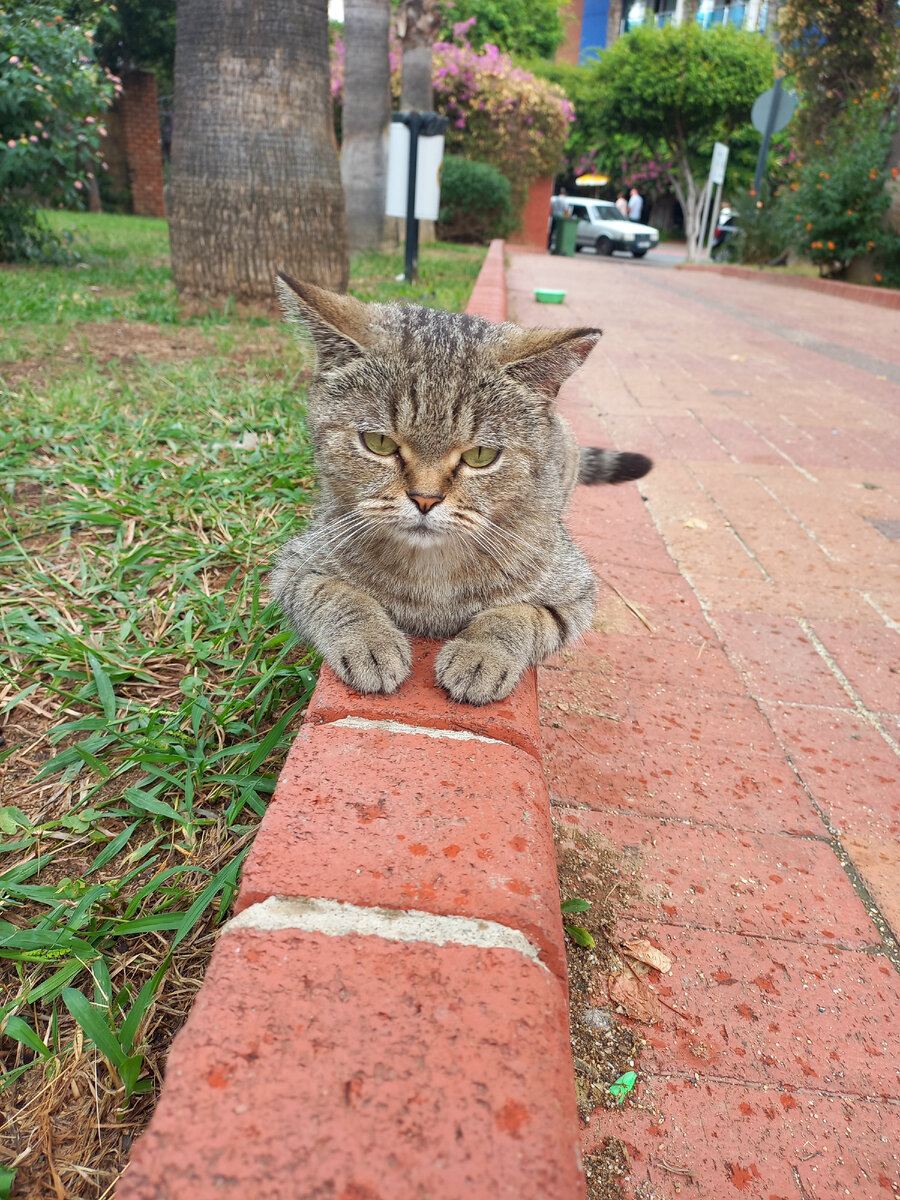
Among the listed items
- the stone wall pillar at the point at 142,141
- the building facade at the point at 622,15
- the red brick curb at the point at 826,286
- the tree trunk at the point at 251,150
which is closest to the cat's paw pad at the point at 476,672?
the tree trunk at the point at 251,150

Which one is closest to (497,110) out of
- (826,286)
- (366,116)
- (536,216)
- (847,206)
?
(536,216)

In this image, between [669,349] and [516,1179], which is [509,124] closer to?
[669,349]

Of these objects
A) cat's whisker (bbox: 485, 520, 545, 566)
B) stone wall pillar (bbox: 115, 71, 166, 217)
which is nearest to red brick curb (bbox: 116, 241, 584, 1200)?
cat's whisker (bbox: 485, 520, 545, 566)

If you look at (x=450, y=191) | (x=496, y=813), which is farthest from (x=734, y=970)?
(x=450, y=191)

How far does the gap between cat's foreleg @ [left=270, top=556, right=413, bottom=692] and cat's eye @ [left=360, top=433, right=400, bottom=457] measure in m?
0.39

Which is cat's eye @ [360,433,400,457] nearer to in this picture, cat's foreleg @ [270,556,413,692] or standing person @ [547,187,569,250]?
cat's foreleg @ [270,556,413,692]

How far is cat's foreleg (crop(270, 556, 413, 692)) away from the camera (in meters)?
1.75

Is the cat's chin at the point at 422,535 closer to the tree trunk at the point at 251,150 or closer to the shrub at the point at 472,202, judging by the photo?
the tree trunk at the point at 251,150

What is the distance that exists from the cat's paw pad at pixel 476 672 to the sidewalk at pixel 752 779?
15.7 inches

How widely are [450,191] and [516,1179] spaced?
19113mm

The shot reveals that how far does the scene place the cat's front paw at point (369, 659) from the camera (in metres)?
1.73

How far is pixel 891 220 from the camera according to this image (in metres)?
12.8

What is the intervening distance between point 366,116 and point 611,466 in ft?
34.5

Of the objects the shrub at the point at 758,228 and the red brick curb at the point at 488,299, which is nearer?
the red brick curb at the point at 488,299
